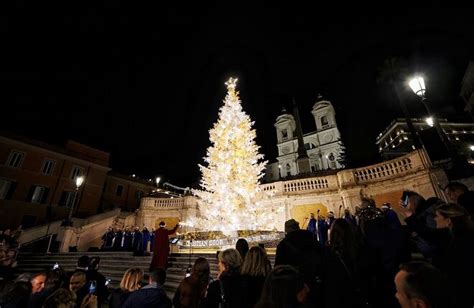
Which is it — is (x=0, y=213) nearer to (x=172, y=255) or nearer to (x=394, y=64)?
(x=172, y=255)

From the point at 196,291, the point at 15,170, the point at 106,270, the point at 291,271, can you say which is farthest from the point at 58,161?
the point at 291,271

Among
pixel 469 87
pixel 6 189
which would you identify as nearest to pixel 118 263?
pixel 6 189

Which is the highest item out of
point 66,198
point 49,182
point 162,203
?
point 49,182

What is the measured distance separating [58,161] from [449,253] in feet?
108

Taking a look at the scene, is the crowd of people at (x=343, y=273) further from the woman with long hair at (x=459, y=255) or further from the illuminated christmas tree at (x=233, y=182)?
the illuminated christmas tree at (x=233, y=182)

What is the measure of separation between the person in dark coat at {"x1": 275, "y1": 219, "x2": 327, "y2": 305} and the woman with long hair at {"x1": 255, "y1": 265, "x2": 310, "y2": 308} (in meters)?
0.71

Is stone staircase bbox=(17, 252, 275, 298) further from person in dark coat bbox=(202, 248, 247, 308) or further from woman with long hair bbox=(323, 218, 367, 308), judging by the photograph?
woman with long hair bbox=(323, 218, 367, 308)

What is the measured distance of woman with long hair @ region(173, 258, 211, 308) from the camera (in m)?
Answer: 2.96

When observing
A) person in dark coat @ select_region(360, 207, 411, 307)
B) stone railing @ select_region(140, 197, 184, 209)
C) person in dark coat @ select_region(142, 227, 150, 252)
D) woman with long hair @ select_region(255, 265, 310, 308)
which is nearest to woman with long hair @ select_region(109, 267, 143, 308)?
woman with long hair @ select_region(255, 265, 310, 308)

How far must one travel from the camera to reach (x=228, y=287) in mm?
2707

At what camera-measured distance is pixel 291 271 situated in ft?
6.02

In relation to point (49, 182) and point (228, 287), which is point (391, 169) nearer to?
point (228, 287)

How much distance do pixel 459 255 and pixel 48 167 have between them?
33.0 metres

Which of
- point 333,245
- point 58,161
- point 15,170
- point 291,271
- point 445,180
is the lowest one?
point 291,271
